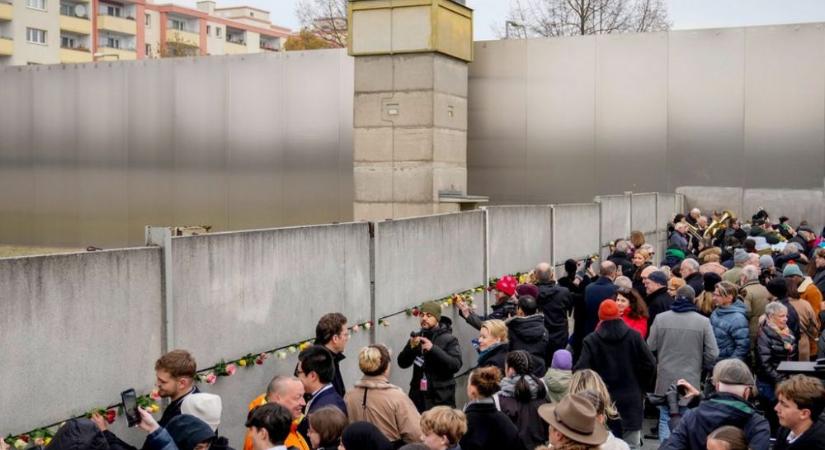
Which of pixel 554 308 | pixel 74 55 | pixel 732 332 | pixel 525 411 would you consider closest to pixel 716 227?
pixel 554 308

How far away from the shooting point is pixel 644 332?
9.95 meters

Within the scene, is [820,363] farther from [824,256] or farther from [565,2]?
[565,2]

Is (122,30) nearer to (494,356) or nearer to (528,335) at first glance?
(528,335)

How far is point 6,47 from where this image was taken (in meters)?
68.4

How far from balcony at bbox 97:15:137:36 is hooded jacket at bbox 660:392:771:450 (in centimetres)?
8261

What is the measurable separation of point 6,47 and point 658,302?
219 ft

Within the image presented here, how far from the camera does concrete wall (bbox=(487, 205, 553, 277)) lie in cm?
1275

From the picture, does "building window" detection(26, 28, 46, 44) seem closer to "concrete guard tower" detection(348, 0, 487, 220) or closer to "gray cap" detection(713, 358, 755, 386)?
"concrete guard tower" detection(348, 0, 487, 220)

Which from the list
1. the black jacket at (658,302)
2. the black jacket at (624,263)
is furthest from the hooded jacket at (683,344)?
the black jacket at (624,263)

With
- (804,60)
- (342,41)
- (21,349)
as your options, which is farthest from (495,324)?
(342,41)

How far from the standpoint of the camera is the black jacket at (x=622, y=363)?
867 centimetres

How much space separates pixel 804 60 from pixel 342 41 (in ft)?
123

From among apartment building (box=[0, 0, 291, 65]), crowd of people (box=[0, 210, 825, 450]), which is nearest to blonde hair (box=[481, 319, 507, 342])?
crowd of people (box=[0, 210, 825, 450])

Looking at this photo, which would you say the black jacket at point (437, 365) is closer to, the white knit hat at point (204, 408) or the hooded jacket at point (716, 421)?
the hooded jacket at point (716, 421)
